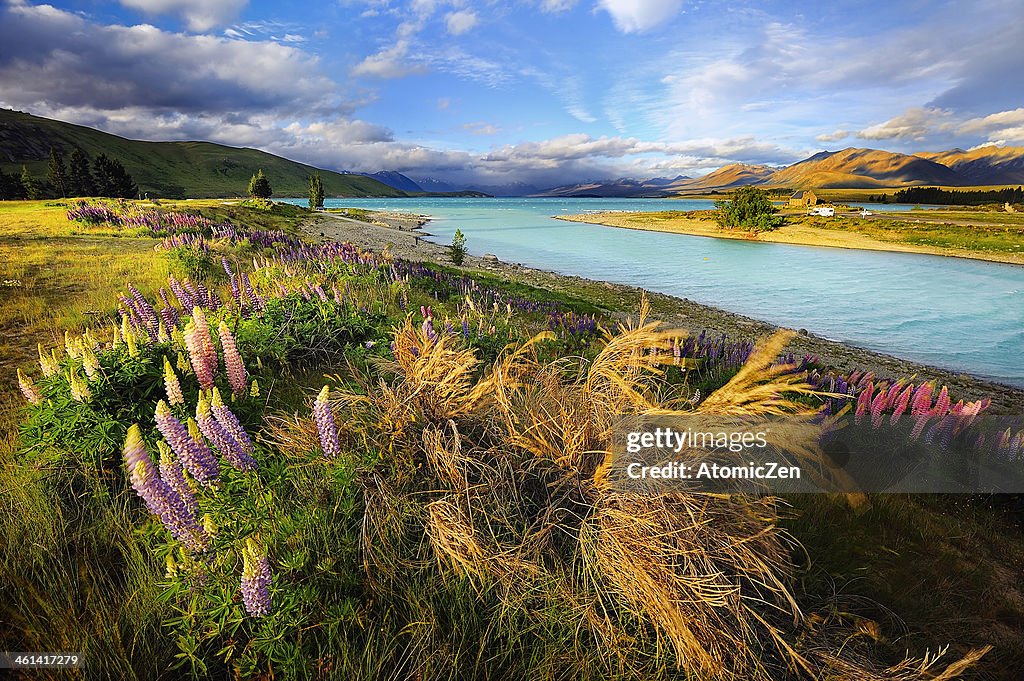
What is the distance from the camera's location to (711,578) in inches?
74.9

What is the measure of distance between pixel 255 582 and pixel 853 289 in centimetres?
2715

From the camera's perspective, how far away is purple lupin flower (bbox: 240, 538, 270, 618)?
1.80 m

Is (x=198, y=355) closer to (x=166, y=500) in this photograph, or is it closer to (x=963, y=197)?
(x=166, y=500)

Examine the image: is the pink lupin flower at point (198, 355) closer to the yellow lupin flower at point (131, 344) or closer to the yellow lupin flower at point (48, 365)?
the yellow lupin flower at point (131, 344)

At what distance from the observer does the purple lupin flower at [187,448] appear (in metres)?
2.16

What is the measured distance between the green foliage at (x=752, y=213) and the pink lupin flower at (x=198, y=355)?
54.8 m

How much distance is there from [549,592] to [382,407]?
147 cm

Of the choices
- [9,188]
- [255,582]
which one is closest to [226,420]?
[255,582]

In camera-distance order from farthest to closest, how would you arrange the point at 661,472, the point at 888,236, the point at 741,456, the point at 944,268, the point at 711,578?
the point at 888,236 < the point at 944,268 < the point at 741,456 < the point at 661,472 < the point at 711,578

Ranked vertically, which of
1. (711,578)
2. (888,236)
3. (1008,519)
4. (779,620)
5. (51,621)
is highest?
(888,236)

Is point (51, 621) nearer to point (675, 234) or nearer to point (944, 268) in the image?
point (944, 268)

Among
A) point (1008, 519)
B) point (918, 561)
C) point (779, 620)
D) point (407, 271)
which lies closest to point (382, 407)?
point (779, 620)

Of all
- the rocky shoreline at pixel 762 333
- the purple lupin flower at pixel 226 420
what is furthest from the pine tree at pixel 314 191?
the purple lupin flower at pixel 226 420

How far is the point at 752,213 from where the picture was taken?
4825cm
